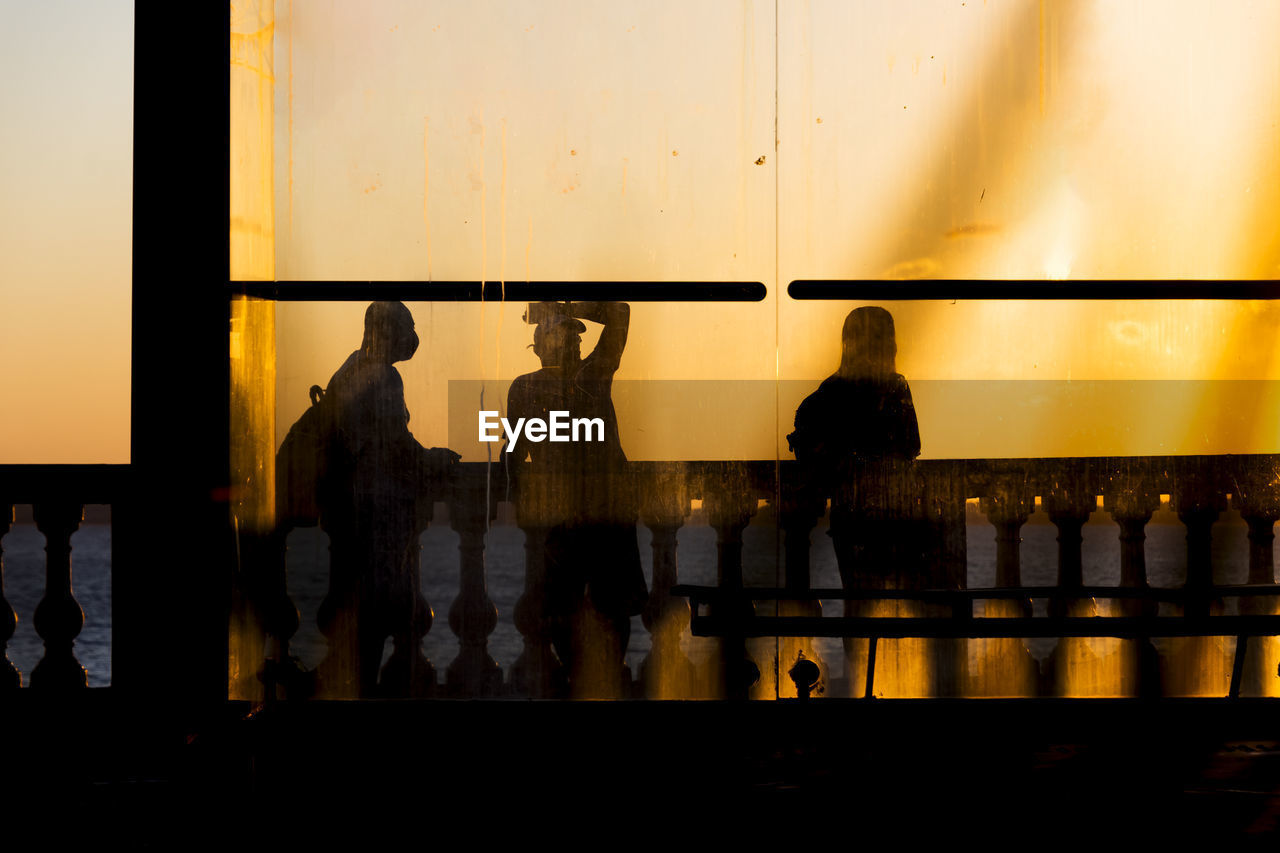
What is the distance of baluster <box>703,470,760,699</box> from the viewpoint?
286 cm

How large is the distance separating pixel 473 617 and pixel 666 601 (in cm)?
58

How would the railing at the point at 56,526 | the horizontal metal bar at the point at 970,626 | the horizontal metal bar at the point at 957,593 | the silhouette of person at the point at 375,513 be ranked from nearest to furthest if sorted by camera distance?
the horizontal metal bar at the point at 970,626 < the horizontal metal bar at the point at 957,593 < the silhouette of person at the point at 375,513 < the railing at the point at 56,526

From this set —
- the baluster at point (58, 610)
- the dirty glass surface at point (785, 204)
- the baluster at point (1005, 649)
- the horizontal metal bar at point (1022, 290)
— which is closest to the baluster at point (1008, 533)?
the baluster at point (1005, 649)

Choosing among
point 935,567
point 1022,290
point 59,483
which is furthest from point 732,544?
point 59,483

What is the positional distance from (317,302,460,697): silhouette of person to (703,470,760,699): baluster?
791 mm

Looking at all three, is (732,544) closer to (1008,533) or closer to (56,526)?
(1008,533)

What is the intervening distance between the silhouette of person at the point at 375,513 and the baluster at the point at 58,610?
2.64 ft

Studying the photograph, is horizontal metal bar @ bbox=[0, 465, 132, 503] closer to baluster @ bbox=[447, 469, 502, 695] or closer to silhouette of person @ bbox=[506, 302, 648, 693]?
baluster @ bbox=[447, 469, 502, 695]

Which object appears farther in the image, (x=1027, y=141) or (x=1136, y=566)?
(x=1136, y=566)

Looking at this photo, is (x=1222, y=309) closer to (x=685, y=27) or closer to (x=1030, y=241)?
(x=1030, y=241)

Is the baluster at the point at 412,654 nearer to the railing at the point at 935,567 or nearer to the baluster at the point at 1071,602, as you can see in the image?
the railing at the point at 935,567

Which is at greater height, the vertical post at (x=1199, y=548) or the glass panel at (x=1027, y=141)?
the glass panel at (x=1027, y=141)

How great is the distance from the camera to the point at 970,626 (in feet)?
8.63

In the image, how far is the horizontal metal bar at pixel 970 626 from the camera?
8.53 feet
